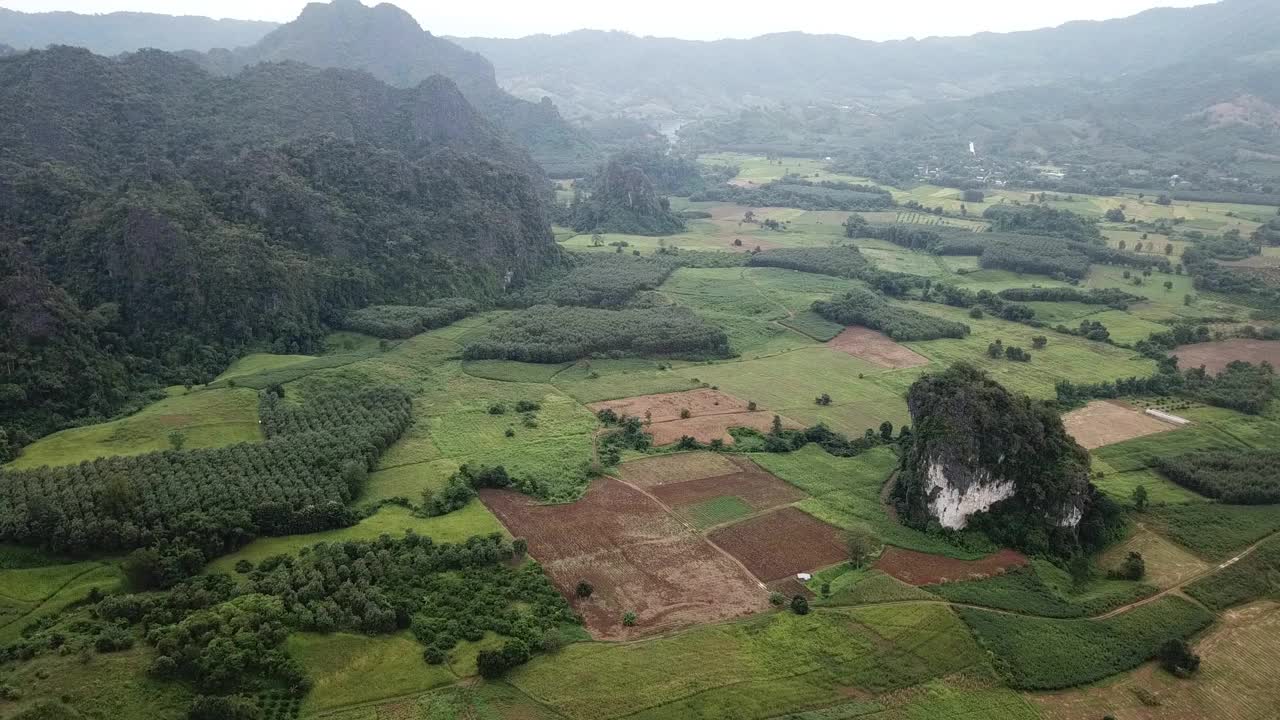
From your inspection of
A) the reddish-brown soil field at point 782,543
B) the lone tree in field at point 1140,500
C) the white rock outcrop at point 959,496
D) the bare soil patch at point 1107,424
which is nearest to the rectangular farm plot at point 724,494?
the reddish-brown soil field at point 782,543

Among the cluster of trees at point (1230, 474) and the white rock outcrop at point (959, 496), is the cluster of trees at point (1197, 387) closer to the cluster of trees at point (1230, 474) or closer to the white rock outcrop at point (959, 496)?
the cluster of trees at point (1230, 474)

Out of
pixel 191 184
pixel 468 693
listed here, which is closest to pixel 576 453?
pixel 468 693

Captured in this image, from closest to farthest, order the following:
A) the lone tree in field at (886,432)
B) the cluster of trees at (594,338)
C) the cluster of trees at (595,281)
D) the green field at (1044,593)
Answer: the green field at (1044,593) < the lone tree in field at (886,432) < the cluster of trees at (594,338) < the cluster of trees at (595,281)

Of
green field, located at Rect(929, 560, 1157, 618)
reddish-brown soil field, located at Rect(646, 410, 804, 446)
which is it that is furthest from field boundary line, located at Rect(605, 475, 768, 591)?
green field, located at Rect(929, 560, 1157, 618)

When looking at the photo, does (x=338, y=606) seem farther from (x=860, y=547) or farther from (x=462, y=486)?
(x=860, y=547)

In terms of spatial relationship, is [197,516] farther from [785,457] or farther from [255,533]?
[785,457]
